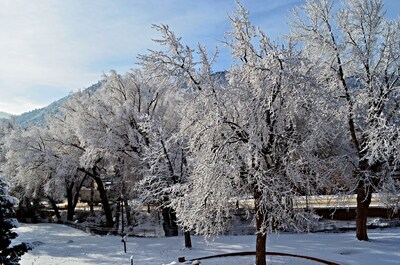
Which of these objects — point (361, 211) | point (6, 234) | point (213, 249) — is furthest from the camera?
point (213, 249)

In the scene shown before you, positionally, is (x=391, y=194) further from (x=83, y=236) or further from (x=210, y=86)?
(x=83, y=236)

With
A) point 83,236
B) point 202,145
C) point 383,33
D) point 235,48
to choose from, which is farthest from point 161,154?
point 83,236

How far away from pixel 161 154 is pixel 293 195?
288 inches

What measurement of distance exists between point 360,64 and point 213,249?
11.4 m

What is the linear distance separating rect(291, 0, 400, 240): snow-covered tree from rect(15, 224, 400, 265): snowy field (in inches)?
71.4

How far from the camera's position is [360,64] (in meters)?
17.5

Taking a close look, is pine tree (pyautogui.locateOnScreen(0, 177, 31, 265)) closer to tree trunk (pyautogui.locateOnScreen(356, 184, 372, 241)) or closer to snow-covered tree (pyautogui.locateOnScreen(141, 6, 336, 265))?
snow-covered tree (pyautogui.locateOnScreen(141, 6, 336, 265))

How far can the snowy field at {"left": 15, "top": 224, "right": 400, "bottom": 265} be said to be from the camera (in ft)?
50.6

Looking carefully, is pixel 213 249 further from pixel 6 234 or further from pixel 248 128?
pixel 6 234

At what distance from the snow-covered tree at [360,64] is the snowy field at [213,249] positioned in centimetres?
181

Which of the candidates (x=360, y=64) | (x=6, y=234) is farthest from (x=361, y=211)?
(x=6, y=234)

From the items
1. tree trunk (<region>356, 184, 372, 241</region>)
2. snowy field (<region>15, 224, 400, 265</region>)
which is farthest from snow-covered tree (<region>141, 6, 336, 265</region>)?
tree trunk (<region>356, 184, 372, 241</region>)

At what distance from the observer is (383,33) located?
55.7 ft

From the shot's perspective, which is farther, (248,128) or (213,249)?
(213,249)
